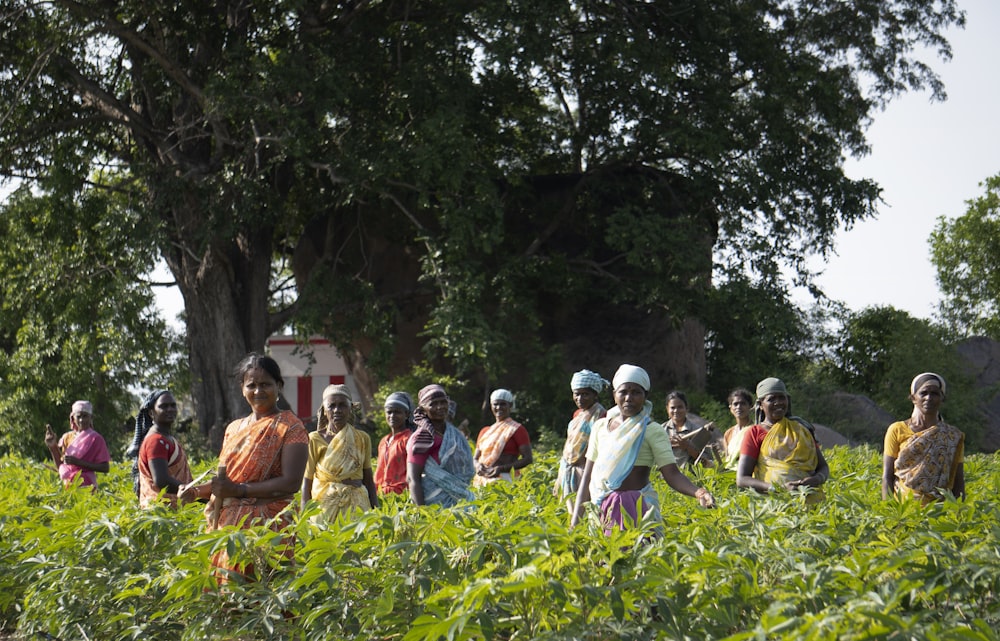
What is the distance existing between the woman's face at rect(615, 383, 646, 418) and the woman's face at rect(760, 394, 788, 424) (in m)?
1.78

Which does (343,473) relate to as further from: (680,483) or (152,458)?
(680,483)

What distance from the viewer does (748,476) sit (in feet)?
23.8

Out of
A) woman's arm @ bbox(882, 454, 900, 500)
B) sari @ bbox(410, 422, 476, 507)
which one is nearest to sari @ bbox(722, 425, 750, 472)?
woman's arm @ bbox(882, 454, 900, 500)

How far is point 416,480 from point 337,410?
0.69m

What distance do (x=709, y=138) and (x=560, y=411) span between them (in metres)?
5.04

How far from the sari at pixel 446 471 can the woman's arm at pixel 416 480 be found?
0.09ft

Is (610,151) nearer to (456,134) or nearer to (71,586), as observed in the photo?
(456,134)

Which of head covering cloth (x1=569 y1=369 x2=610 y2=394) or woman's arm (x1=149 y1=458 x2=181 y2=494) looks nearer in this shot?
woman's arm (x1=149 y1=458 x2=181 y2=494)

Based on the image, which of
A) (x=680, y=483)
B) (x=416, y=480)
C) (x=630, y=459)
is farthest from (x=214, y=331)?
(x=680, y=483)

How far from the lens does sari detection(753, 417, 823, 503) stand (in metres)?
7.25

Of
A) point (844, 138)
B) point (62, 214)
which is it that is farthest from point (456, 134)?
point (844, 138)

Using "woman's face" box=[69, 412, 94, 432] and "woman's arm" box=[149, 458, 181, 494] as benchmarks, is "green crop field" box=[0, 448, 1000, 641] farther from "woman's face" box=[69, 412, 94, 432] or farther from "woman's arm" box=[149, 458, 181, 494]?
"woman's face" box=[69, 412, 94, 432]

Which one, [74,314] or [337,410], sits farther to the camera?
[74,314]

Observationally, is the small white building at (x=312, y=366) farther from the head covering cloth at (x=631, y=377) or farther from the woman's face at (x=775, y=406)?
the head covering cloth at (x=631, y=377)
